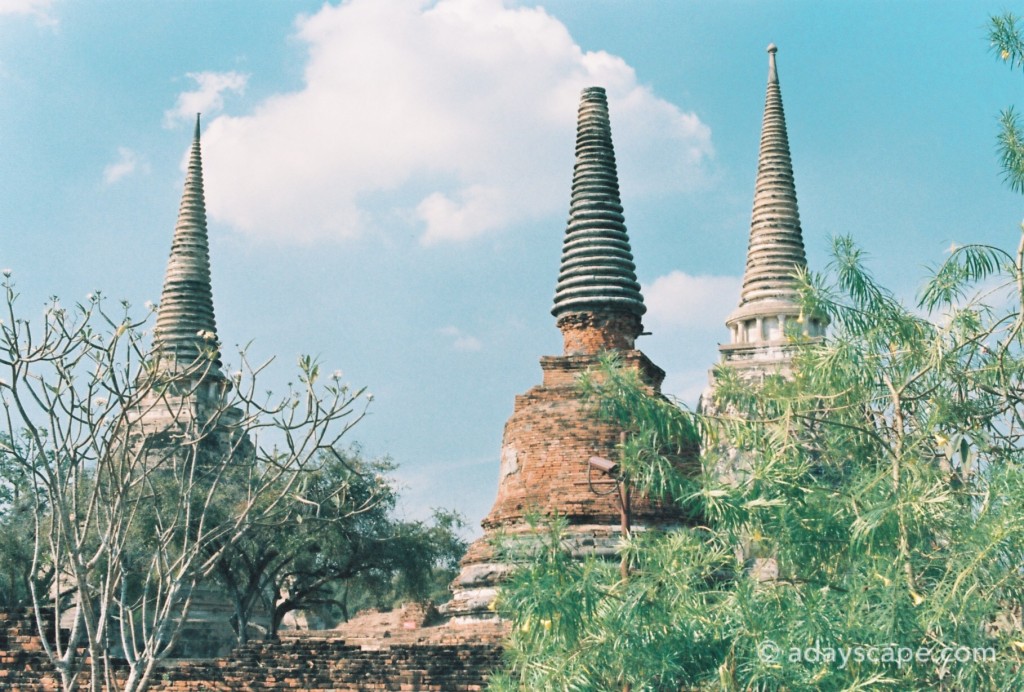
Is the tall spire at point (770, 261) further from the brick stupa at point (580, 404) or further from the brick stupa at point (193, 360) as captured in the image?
the brick stupa at point (193, 360)

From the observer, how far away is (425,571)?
32250mm

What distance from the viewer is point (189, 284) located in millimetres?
35656

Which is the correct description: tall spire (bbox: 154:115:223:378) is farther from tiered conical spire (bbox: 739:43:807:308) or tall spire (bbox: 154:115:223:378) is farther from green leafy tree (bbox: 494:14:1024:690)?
green leafy tree (bbox: 494:14:1024:690)

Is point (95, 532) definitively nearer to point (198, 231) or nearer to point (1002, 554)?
point (198, 231)

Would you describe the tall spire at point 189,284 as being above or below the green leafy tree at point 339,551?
above

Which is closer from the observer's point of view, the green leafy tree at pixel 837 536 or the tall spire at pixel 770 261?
the green leafy tree at pixel 837 536

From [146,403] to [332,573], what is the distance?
671 centimetres

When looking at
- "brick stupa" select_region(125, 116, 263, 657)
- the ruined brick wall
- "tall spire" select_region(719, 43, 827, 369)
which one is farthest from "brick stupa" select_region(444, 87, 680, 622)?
"brick stupa" select_region(125, 116, 263, 657)

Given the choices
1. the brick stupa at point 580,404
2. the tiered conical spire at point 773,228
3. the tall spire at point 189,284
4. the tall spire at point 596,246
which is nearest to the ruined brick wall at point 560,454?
the brick stupa at point 580,404

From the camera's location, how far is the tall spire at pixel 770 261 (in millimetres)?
29797

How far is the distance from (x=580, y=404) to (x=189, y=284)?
17667 mm

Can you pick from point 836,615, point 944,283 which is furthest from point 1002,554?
point 944,283

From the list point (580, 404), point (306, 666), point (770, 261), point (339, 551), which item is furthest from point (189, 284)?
point (306, 666)

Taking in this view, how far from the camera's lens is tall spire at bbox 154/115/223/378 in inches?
1366
